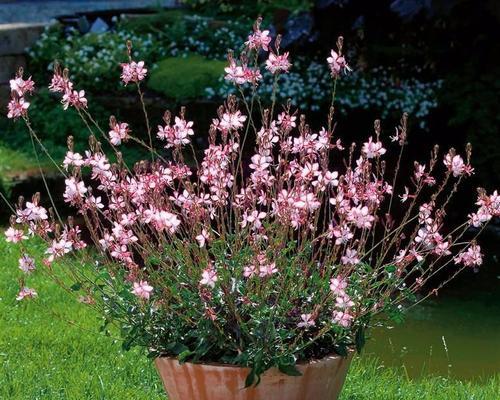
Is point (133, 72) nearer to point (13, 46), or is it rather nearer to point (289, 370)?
point (289, 370)

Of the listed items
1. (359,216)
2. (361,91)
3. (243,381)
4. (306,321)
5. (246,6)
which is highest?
(359,216)

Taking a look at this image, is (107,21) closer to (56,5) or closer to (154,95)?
(56,5)

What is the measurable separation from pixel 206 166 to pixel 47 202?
5.19 meters

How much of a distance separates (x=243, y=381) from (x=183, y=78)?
7.26 metres

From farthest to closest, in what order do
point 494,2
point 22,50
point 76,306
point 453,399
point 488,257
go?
point 22,50
point 494,2
point 488,257
point 76,306
point 453,399

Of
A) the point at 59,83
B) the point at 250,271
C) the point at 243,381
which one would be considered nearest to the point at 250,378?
the point at 243,381

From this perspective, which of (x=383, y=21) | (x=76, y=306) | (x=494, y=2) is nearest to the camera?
(x=76, y=306)

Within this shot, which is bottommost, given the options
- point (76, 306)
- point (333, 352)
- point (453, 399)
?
point (76, 306)

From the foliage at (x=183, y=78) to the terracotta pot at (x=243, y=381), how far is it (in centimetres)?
691

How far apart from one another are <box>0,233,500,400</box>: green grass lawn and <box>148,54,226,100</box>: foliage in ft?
16.6

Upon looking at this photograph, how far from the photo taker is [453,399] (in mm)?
4391

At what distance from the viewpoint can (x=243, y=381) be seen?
3480 millimetres

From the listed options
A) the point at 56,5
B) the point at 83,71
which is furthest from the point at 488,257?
the point at 56,5

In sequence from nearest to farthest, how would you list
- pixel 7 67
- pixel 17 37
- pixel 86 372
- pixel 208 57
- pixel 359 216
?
pixel 359 216 < pixel 86 372 < pixel 7 67 < pixel 17 37 < pixel 208 57
